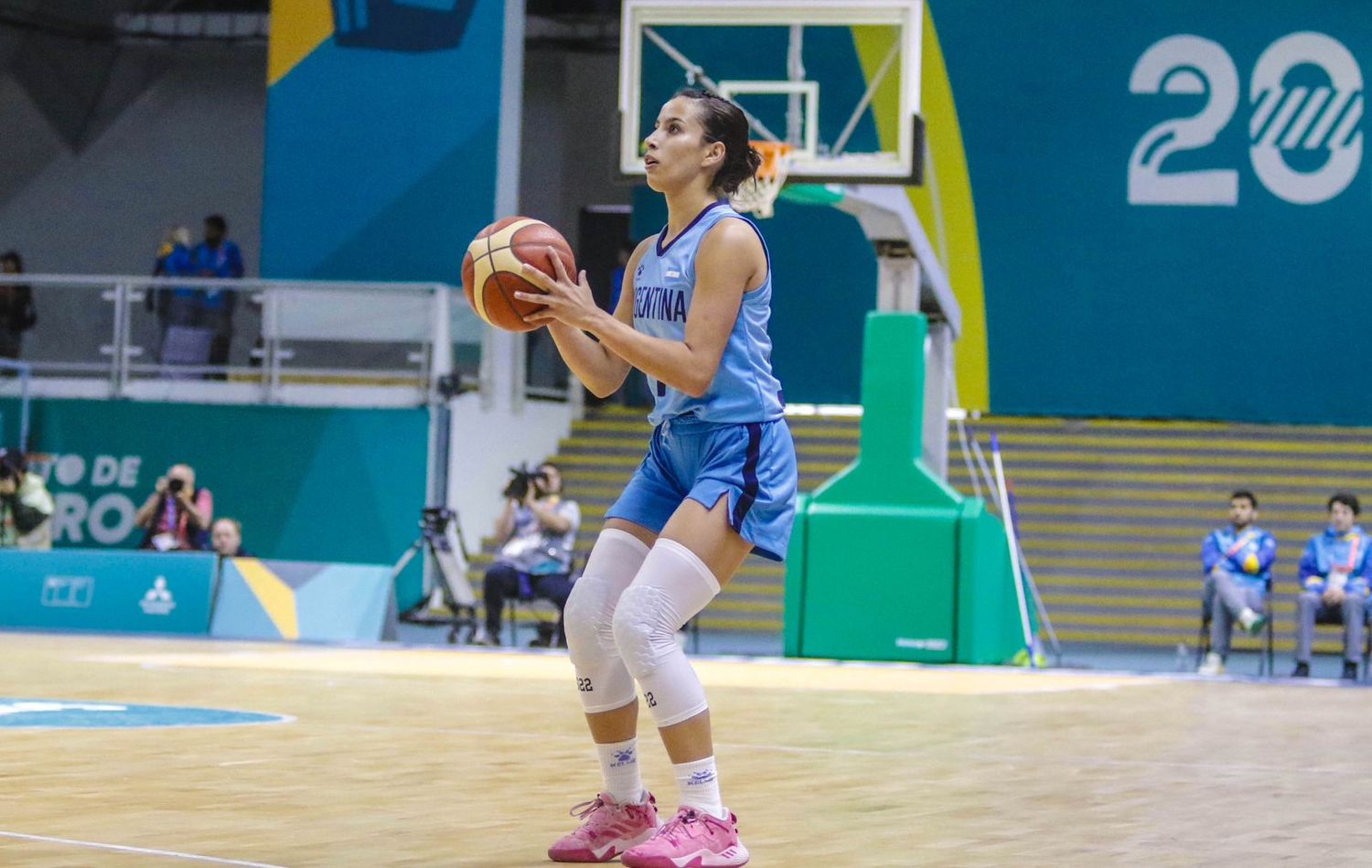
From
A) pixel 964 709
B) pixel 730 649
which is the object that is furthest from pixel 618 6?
pixel 964 709

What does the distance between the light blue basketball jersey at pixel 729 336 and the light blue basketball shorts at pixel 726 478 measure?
39mm

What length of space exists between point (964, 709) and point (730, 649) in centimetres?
634

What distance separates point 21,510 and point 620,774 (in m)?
11.7

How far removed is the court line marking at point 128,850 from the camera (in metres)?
4.05

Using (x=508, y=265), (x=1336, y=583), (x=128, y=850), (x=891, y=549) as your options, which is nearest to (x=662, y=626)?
(x=508, y=265)

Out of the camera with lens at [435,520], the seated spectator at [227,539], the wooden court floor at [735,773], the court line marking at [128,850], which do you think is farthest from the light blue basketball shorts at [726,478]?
the camera with lens at [435,520]

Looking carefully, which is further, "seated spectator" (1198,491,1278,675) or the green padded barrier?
"seated spectator" (1198,491,1278,675)

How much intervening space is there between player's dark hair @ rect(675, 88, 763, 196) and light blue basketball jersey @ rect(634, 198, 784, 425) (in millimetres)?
79

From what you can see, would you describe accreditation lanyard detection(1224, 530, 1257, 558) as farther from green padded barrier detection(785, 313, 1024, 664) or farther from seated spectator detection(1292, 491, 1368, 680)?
green padded barrier detection(785, 313, 1024, 664)

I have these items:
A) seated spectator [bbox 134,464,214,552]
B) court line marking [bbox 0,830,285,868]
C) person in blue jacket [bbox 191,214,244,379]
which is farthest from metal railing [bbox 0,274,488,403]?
court line marking [bbox 0,830,285,868]

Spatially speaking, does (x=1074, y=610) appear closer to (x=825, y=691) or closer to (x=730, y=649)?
(x=730, y=649)

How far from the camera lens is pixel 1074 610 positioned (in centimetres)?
1852

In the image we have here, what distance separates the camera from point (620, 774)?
180 inches

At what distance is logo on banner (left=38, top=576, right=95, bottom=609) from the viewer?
1436 cm
